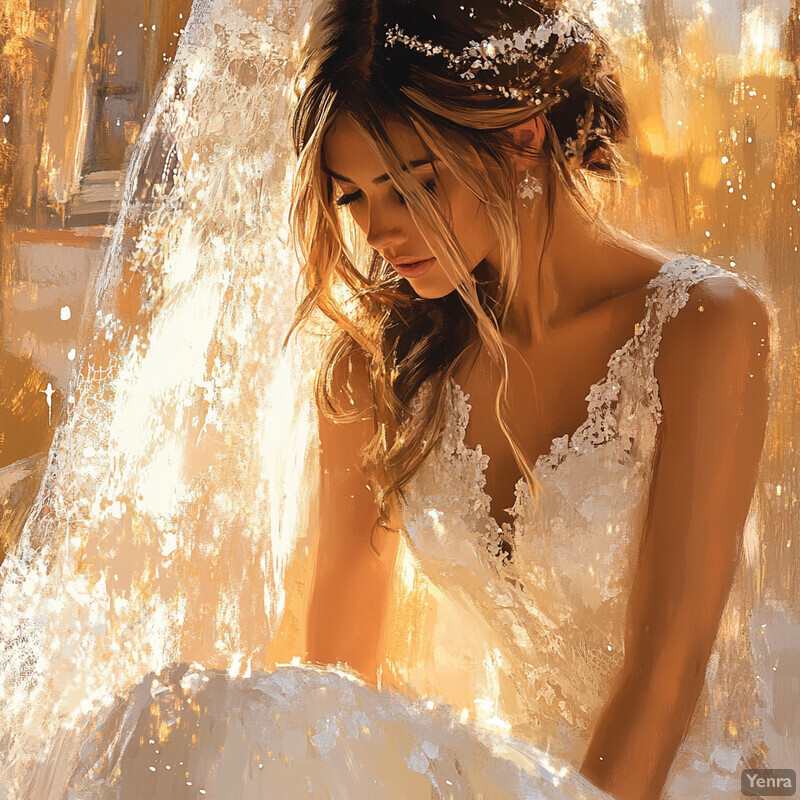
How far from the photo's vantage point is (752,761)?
0.79 m

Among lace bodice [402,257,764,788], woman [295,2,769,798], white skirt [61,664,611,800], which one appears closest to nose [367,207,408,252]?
woman [295,2,769,798]

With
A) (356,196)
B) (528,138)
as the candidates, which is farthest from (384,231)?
(528,138)

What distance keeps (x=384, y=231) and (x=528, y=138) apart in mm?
172

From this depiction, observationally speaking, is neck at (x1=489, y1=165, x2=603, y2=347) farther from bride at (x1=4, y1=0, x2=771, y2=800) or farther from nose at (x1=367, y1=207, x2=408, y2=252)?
nose at (x1=367, y1=207, x2=408, y2=252)

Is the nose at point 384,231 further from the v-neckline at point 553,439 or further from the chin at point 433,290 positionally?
the v-neckline at point 553,439

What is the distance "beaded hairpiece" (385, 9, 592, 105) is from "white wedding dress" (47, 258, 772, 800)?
24 cm

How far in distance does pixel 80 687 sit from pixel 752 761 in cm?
72

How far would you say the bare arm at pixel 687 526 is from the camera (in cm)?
72

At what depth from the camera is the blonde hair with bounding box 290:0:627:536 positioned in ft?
2.38

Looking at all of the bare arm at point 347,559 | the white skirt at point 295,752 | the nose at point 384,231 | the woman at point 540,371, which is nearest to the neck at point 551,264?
the woman at point 540,371

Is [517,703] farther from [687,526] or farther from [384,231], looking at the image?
[384,231]

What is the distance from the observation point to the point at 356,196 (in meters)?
0.80

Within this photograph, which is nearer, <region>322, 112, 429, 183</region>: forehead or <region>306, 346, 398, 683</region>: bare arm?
<region>322, 112, 429, 183</region>: forehead

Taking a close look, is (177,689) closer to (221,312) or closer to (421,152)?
(221,312)
